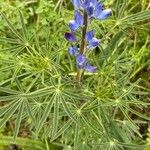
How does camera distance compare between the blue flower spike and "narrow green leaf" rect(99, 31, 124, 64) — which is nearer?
the blue flower spike

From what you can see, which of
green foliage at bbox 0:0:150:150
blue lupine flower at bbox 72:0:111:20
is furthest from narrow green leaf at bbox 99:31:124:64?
blue lupine flower at bbox 72:0:111:20

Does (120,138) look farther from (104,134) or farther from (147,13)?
(147,13)

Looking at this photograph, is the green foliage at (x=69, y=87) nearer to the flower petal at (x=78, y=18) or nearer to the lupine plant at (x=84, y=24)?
the lupine plant at (x=84, y=24)

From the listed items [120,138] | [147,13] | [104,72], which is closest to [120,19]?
[147,13]

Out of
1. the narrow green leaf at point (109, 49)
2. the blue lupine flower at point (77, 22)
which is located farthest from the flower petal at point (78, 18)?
the narrow green leaf at point (109, 49)

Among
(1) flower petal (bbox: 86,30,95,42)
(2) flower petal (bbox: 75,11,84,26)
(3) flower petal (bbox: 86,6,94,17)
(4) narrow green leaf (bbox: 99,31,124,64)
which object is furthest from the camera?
(4) narrow green leaf (bbox: 99,31,124,64)

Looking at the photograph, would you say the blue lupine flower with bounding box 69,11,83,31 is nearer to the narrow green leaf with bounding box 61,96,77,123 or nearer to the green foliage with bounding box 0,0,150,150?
the green foliage with bounding box 0,0,150,150

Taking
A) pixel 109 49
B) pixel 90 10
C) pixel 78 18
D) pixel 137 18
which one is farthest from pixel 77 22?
pixel 109 49
